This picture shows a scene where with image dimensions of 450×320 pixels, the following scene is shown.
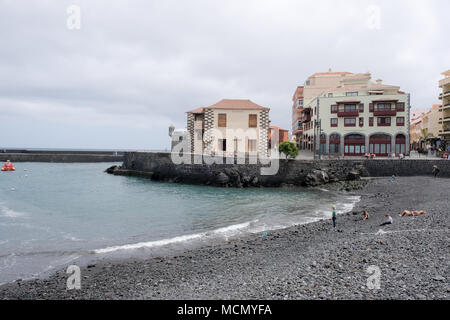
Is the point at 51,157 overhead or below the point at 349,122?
below

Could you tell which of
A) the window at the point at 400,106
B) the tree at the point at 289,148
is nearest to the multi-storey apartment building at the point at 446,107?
the window at the point at 400,106

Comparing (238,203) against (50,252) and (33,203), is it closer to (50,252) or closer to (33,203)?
(50,252)

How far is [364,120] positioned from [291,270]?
44255 millimetres

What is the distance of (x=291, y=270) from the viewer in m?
10.3

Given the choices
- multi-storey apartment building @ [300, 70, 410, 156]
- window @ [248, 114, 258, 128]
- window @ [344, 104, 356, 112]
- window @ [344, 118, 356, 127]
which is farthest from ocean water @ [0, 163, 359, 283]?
window @ [344, 104, 356, 112]

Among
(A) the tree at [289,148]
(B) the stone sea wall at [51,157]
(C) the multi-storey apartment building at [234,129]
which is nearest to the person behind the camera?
(A) the tree at [289,148]

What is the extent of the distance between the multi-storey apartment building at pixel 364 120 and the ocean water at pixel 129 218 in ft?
60.1

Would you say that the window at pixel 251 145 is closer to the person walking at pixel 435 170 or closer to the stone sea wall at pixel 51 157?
the person walking at pixel 435 170

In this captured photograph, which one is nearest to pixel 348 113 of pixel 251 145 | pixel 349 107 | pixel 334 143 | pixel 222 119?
pixel 349 107

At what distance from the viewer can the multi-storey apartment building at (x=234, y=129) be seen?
4416cm

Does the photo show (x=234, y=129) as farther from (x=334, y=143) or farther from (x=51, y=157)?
(x=51, y=157)

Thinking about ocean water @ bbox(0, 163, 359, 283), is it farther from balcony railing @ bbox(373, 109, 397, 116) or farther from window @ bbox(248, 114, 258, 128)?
balcony railing @ bbox(373, 109, 397, 116)
